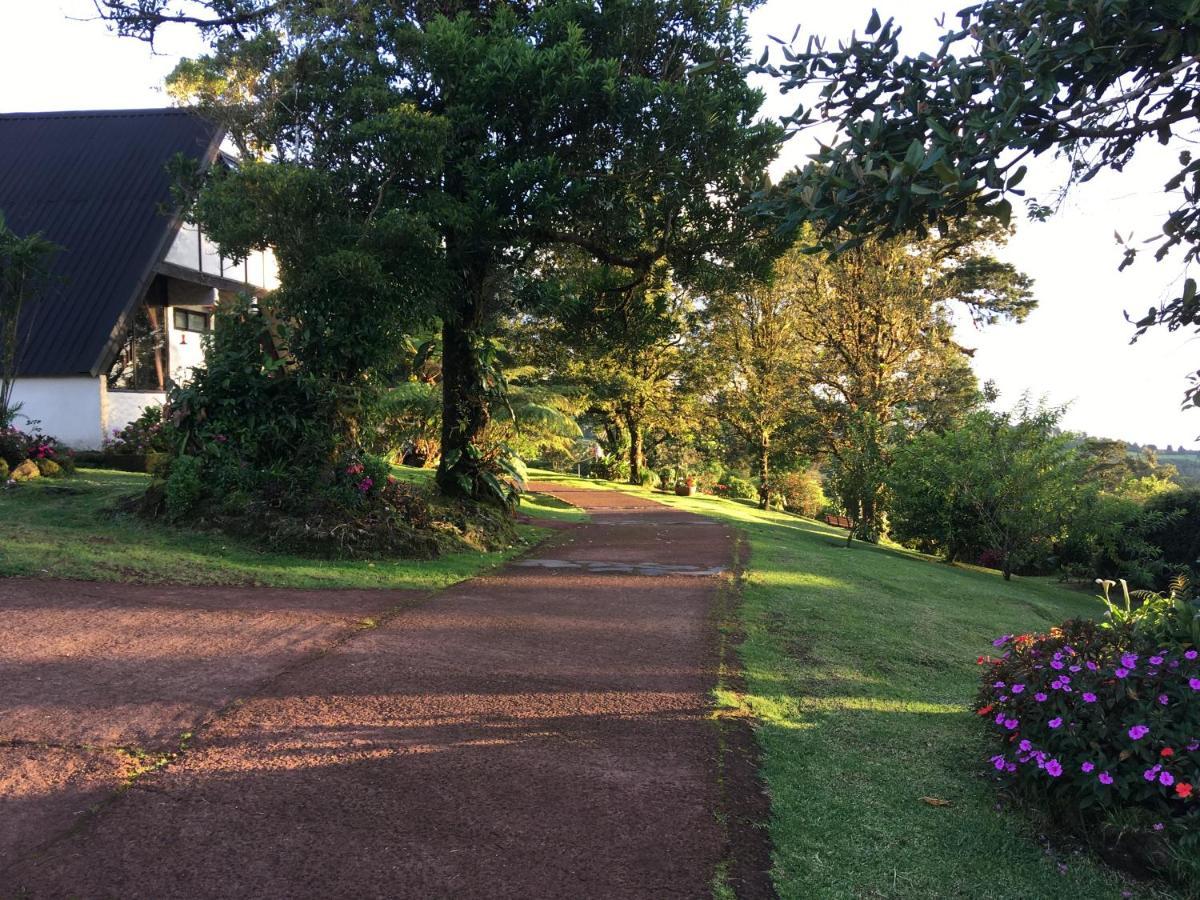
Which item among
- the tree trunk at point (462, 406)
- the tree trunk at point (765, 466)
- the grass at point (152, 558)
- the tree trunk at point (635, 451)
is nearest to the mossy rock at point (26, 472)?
the grass at point (152, 558)

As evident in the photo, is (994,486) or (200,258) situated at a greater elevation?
(200,258)

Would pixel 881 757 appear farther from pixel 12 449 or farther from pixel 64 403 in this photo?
pixel 64 403

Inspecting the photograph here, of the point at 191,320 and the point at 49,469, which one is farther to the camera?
the point at 191,320

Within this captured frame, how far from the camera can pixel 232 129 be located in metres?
10.7

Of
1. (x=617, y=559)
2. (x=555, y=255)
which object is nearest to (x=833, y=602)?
(x=617, y=559)

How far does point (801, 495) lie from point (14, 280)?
30.6 metres

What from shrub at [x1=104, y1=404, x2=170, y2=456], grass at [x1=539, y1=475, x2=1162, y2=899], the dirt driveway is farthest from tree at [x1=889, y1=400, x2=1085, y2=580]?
shrub at [x1=104, y1=404, x2=170, y2=456]

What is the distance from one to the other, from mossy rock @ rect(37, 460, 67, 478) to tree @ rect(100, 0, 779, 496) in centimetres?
600

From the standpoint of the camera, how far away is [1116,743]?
3.67 meters

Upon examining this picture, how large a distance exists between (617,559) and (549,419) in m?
10.3

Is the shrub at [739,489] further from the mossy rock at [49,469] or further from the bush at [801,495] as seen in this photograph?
the mossy rock at [49,469]

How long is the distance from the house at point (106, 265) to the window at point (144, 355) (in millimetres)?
26

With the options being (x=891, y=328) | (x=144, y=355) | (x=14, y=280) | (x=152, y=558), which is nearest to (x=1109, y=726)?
(x=152, y=558)

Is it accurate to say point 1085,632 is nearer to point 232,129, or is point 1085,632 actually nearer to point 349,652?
point 349,652
